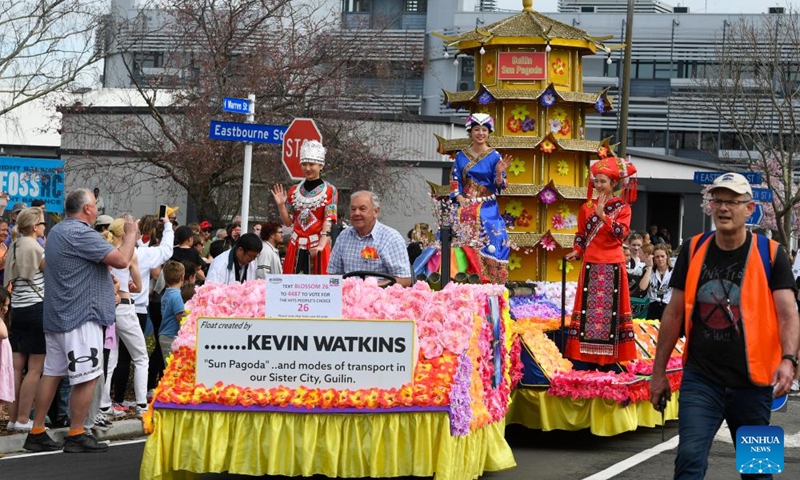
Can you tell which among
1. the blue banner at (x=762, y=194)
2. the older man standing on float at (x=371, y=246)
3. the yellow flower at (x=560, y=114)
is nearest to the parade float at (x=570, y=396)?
the older man standing on float at (x=371, y=246)

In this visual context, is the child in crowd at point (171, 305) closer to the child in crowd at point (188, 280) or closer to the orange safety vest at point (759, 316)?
the child in crowd at point (188, 280)

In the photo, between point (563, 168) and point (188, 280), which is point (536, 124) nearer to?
point (563, 168)

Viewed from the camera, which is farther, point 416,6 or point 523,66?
point 416,6

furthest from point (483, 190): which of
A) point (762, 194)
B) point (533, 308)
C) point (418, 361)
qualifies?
point (762, 194)

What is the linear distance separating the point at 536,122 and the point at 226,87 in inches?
343

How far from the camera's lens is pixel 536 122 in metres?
17.3

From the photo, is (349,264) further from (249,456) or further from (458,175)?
(458,175)

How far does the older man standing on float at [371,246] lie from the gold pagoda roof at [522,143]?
6.63 m

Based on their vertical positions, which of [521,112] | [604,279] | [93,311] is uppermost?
[521,112]

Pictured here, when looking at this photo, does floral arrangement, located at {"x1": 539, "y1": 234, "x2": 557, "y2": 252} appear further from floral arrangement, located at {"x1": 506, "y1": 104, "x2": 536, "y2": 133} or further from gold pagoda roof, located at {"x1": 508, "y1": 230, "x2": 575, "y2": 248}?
floral arrangement, located at {"x1": 506, "y1": 104, "x2": 536, "y2": 133}

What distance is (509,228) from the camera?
57.2ft

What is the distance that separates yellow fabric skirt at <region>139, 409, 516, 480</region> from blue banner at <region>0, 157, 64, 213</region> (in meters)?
9.66

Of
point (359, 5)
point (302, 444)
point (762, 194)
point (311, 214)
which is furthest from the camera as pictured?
point (359, 5)

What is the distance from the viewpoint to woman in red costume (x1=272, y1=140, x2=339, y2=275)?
1235 cm
